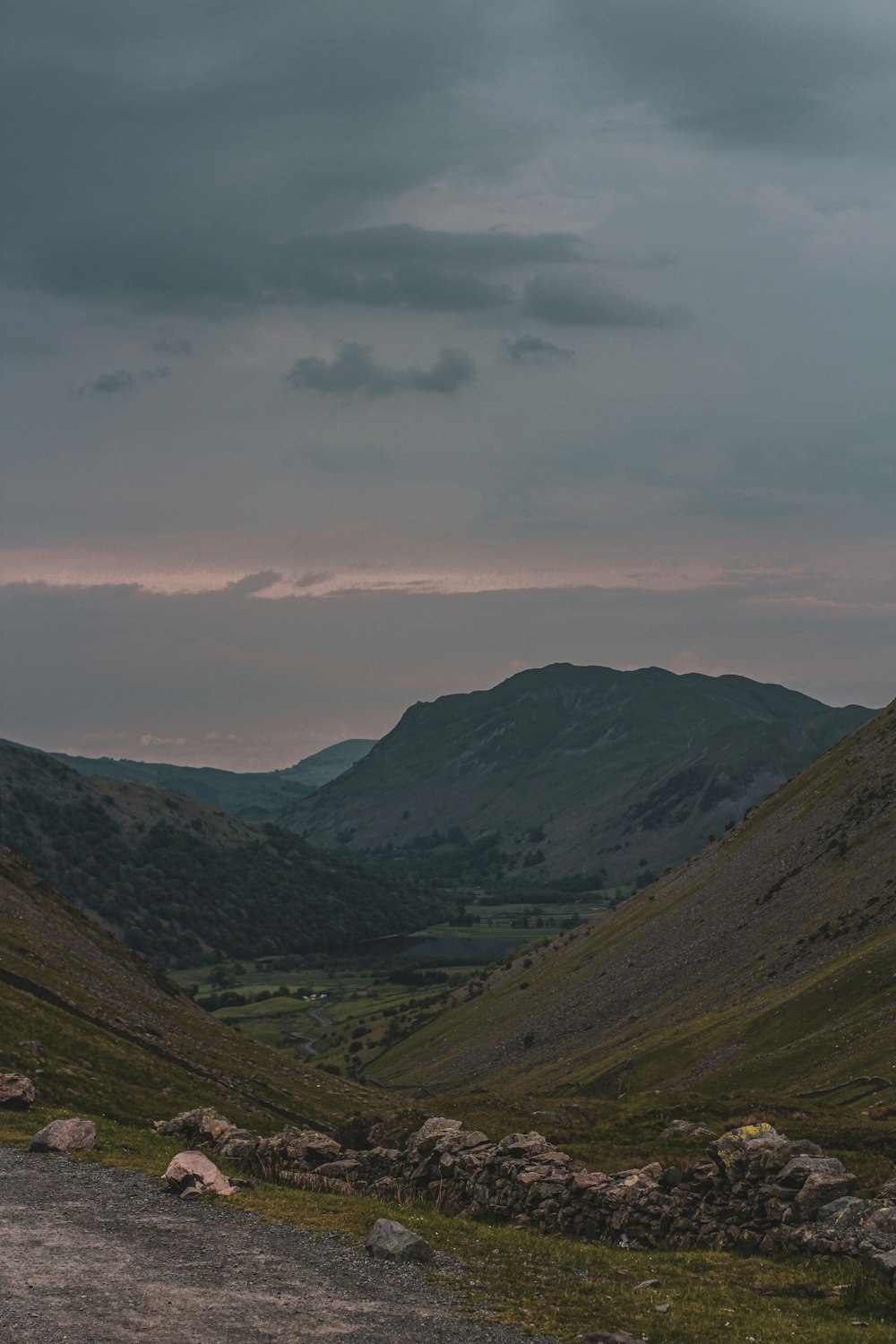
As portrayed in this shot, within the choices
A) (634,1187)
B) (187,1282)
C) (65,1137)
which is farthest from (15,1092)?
(634,1187)

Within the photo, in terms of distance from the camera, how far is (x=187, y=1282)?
27500 millimetres

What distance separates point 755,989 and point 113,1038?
288ft

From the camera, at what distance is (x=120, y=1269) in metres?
28.2

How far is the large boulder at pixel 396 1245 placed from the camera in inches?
1187

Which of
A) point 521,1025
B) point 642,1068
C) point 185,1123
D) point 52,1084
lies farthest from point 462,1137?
point 521,1025

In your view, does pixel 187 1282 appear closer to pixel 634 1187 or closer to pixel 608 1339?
pixel 608 1339

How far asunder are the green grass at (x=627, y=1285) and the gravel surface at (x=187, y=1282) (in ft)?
4.54

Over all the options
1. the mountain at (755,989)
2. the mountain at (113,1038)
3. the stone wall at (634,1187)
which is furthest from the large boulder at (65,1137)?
the mountain at (755,989)

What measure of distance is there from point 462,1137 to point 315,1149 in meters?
6.04

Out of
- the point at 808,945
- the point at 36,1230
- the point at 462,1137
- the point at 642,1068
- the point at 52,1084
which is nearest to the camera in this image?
the point at 36,1230

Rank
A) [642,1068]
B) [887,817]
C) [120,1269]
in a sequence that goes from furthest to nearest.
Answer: [887,817] → [642,1068] → [120,1269]

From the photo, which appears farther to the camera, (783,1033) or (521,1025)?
(521,1025)

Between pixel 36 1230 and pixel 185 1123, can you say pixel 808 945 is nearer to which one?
pixel 185 1123

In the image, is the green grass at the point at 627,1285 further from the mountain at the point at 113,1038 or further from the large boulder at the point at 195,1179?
the mountain at the point at 113,1038
